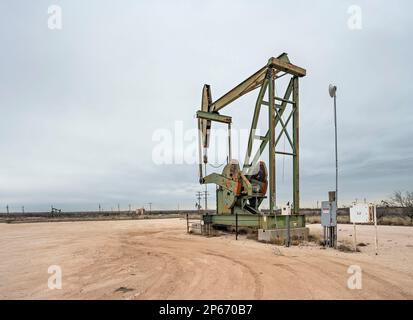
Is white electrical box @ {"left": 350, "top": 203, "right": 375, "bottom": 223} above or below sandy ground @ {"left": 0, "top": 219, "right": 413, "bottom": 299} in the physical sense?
above

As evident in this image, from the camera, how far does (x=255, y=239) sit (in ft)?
40.7

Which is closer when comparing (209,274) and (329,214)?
(209,274)

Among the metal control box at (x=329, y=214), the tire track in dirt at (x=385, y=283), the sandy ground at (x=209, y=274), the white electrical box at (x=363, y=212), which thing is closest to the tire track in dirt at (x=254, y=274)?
the sandy ground at (x=209, y=274)

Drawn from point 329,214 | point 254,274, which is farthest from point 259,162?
point 254,274

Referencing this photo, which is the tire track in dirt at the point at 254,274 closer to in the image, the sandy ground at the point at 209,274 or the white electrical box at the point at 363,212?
the sandy ground at the point at 209,274

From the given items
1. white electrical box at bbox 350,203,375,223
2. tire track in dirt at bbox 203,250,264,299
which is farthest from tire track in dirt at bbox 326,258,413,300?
white electrical box at bbox 350,203,375,223

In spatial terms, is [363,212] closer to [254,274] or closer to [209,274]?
[254,274]

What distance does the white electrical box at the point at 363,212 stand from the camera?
9.08 m

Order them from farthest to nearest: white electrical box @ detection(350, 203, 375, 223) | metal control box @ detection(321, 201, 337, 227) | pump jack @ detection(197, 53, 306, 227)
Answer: pump jack @ detection(197, 53, 306, 227) → metal control box @ detection(321, 201, 337, 227) → white electrical box @ detection(350, 203, 375, 223)

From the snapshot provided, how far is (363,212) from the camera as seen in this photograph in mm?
9141

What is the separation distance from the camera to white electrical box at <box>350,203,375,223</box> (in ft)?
29.8

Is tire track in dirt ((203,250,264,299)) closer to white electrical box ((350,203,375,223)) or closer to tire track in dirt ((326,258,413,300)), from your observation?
tire track in dirt ((326,258,413,300))
